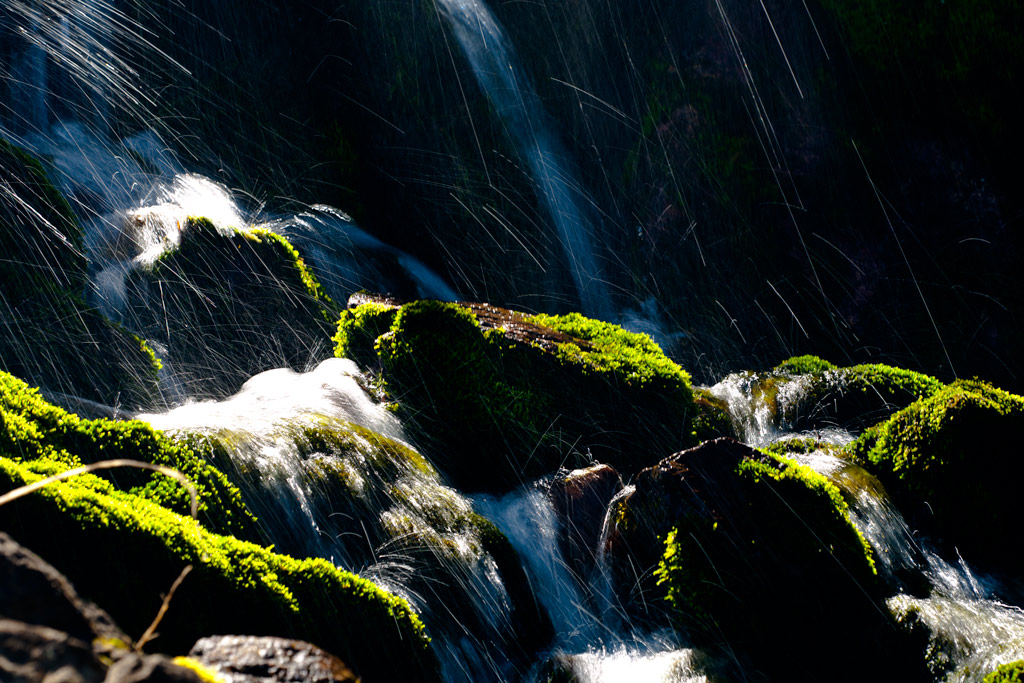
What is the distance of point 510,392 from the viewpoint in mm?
6418

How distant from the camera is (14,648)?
1391 millimetres

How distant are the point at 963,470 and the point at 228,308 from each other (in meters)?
7.00

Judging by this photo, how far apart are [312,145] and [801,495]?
34.9 ft

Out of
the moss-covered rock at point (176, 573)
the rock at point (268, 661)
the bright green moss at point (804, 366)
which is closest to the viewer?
the rock at point (268, 661)

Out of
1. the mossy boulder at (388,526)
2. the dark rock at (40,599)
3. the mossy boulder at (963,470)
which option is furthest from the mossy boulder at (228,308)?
the dark rock at (40,599)

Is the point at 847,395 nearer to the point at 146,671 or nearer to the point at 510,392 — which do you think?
the point at 510,392

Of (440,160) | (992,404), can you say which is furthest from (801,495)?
(440,160)

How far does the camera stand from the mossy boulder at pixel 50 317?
682 cm

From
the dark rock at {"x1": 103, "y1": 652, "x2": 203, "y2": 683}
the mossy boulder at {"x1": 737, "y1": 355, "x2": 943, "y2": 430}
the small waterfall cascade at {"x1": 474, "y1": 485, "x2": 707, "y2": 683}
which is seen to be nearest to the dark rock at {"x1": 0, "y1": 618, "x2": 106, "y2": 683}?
the dark rock at {"x1": 103, "y1": 652, "x2": 203, "y2": 683}

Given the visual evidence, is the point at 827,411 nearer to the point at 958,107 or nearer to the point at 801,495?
the point at 801,495

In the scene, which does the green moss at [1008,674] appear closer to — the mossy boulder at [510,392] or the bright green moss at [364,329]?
the mossy boulder at [510,392]

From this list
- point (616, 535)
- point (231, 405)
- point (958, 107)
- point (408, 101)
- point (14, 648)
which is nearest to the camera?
point (14, 648)

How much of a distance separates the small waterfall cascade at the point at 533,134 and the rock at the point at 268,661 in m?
11.6

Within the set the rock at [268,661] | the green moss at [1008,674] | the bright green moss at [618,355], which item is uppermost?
the rock at [268,661]
